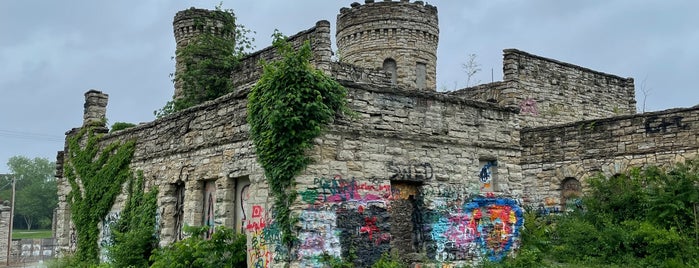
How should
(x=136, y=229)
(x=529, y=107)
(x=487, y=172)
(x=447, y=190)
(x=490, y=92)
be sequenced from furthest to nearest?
(x=490, y=92), (x=529, y=107), (x=136, y=229), (x=487, y=172), (x=447, y=190)

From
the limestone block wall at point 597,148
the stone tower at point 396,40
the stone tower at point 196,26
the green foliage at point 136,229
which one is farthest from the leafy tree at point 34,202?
the limestone block wall at point 597,148

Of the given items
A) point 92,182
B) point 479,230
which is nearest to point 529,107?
point 479,230

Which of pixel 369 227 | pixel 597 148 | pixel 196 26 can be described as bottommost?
pixel 369 227

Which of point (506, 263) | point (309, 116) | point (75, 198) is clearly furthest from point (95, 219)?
point (506, 263)

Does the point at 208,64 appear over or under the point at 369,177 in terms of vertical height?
over

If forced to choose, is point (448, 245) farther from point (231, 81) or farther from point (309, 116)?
point (231, 81)

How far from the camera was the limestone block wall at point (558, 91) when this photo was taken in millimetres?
20844

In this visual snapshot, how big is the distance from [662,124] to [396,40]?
468 inches

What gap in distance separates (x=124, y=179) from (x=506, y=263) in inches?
366

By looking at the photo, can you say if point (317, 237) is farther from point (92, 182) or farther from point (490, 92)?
point (490, 92)

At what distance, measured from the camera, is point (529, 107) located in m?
21.2

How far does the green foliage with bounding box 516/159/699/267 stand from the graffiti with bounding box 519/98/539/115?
666 centimetres

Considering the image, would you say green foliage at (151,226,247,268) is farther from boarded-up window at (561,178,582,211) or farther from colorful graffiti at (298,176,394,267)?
boarded-up window at (561,178,582,211)

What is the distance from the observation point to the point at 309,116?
9492 millimetres
